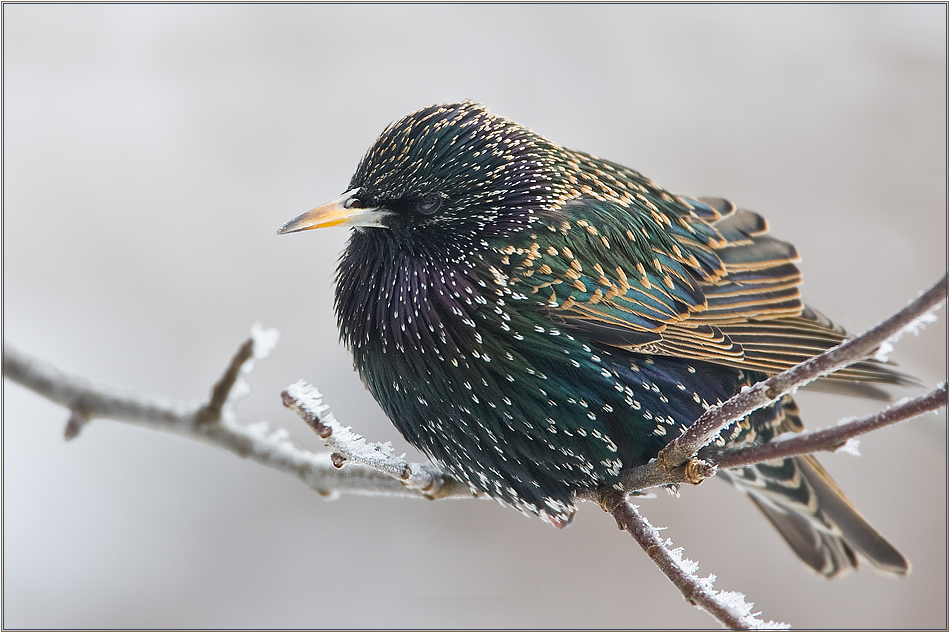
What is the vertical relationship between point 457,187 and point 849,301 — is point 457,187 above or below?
above

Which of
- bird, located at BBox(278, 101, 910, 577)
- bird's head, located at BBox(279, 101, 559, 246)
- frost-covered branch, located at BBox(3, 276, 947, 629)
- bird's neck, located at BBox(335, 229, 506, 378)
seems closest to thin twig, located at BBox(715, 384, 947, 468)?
frost-covered branch, located at BBox(3, 276, 947, 629)

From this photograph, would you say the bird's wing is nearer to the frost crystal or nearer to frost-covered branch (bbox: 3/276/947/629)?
frost-covered branch (bbox: 3/276/947/629)

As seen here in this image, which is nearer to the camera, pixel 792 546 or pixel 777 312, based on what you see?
pixel 777 312

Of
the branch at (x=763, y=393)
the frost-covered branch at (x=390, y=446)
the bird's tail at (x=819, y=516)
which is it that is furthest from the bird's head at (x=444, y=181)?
the bird's tail at (x=819, y=516)

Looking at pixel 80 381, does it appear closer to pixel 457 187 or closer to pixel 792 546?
pixel 457 187

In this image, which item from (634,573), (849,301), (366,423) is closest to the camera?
(366,423)

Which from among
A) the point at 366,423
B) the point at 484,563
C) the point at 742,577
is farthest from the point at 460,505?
the point at 742,577

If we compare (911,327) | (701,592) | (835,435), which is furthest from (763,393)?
(701,592)

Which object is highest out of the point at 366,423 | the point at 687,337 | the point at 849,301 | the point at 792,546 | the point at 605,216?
the point at 605,216
